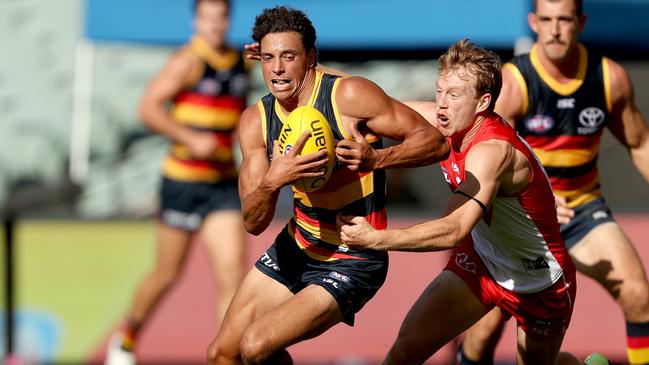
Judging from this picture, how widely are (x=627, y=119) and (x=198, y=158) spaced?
3214 mm

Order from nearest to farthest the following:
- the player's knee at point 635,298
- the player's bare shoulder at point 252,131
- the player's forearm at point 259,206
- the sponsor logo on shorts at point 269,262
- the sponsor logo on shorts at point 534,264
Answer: the player's forearm at point 259,206 < the player's bare shoulder at point 252,131 < the sponsor logo on shorts at point 534,264 < the sponsor logo on shorts at point 269,262 < the player's knee at point 635,298

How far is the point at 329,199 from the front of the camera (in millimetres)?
6516

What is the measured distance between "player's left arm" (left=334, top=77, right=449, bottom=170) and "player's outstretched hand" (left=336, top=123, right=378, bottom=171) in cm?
11

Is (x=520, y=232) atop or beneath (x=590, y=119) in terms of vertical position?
beneath

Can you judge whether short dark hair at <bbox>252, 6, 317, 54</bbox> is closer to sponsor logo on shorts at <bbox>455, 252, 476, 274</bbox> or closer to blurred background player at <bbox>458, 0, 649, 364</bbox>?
sponsor logo on shorts at <bbox>455, 252, 476, 274</bbox>

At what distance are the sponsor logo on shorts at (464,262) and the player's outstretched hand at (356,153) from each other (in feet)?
3.28

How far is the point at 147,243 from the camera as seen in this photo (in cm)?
1093

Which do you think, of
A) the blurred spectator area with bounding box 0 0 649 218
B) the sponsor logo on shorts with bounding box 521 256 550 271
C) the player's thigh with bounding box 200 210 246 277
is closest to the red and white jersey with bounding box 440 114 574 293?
the sponsor logo on shorts with bounding box 521 256 550 271

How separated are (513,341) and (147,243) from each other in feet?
10.7

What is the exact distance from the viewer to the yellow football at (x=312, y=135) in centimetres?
591

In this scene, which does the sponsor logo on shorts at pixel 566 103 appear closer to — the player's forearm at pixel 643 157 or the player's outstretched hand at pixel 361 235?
the player's forearm at pixel 643 157

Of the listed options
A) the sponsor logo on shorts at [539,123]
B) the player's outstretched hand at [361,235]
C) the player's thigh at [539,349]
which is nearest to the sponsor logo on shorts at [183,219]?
the sponsor logo on shorts at [539,123]

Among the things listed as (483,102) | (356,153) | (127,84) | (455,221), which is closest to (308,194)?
(356,153)

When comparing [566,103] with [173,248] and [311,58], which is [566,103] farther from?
[173,248]
